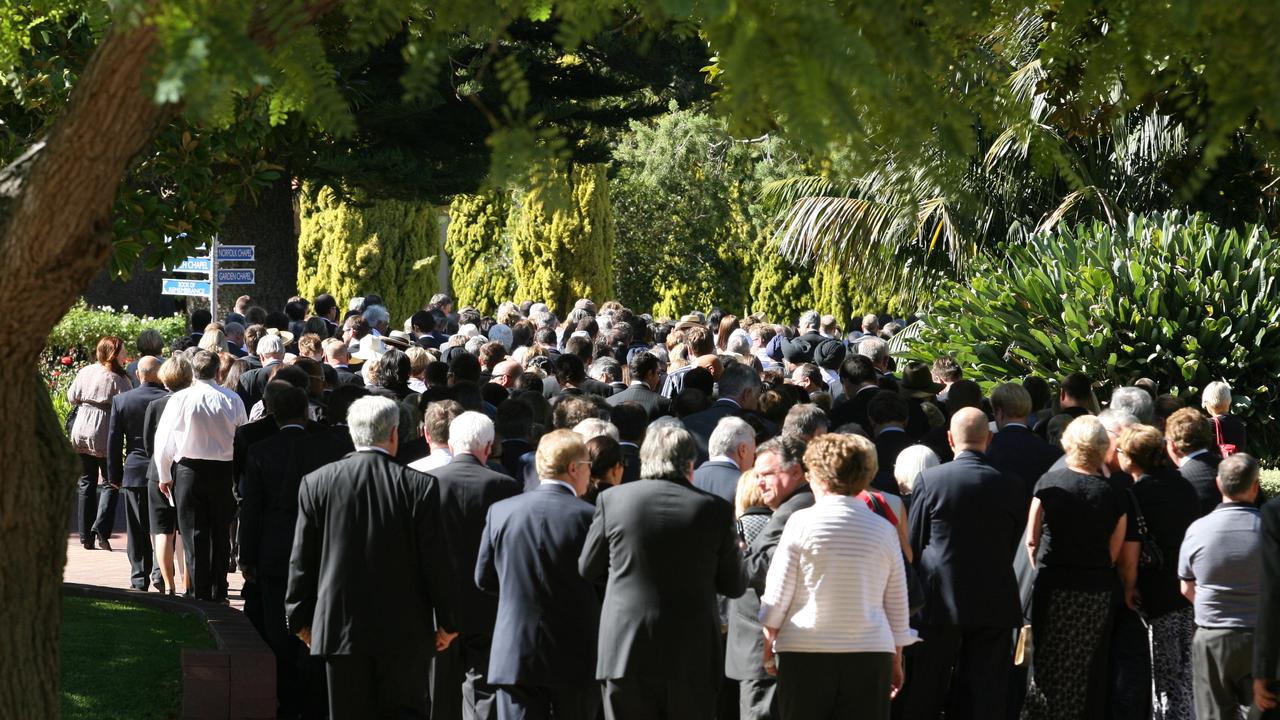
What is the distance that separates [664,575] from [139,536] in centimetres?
752

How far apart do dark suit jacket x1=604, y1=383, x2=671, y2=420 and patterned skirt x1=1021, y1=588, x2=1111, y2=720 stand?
3.49m

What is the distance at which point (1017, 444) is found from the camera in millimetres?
9227

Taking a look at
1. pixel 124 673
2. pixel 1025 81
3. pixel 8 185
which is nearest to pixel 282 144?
pixel 124 673

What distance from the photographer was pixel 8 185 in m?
4.37

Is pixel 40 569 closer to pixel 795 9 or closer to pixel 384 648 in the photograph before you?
pixel 384 648

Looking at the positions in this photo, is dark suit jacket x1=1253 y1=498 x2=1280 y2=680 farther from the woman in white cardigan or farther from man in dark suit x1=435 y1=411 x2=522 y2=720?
man in dark suit x1=435 y1=411 x2=522 y2=720

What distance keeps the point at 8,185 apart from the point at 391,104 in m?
12.0

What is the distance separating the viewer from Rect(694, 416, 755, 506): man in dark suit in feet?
25.3

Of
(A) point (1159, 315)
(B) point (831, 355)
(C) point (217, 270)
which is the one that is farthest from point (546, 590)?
(C) point (217, 270)

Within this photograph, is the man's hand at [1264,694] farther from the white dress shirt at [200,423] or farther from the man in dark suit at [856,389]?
the white dress shirt at [200,423]

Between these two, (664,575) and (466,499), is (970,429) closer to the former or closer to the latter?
(664,575)

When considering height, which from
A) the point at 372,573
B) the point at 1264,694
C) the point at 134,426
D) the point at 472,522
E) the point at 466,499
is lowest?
the point at 1264,694

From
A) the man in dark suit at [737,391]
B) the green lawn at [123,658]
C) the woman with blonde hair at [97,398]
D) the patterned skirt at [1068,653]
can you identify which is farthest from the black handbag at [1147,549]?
the woman with blonde hair at [97,398]

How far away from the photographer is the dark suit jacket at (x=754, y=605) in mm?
6867
